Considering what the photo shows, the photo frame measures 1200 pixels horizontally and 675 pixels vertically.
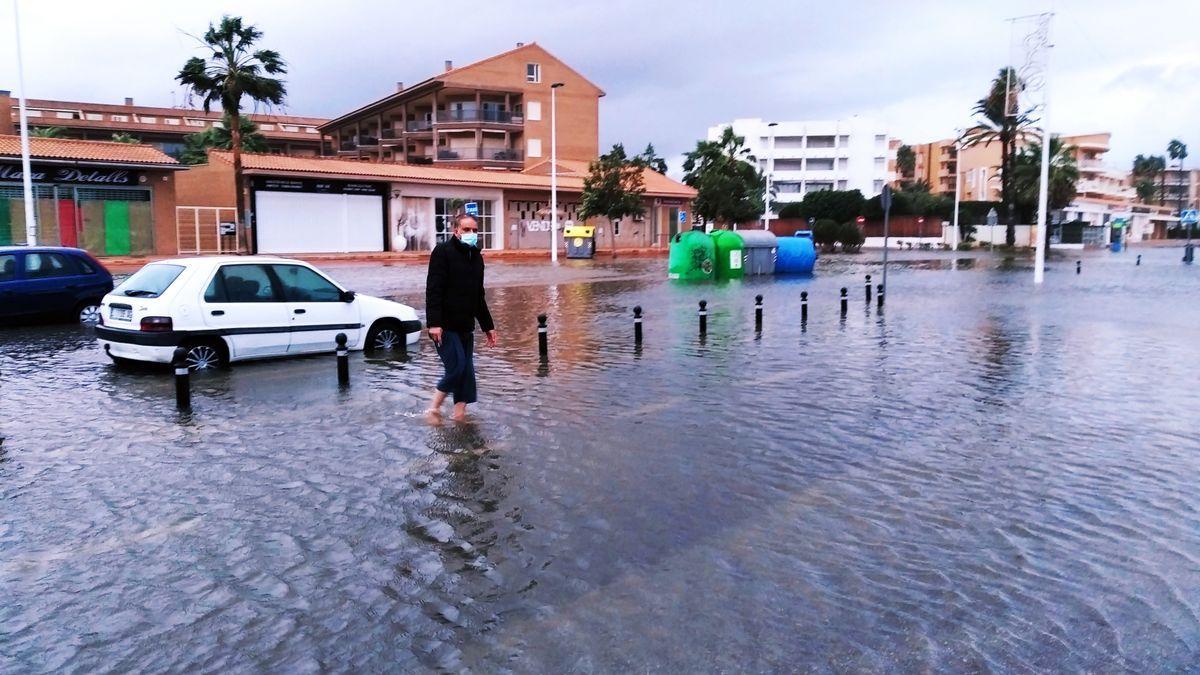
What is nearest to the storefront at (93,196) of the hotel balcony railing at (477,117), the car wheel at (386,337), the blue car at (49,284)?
the blue car at (49,284)

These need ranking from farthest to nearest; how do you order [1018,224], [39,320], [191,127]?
[191,127] < [1018,224] < [39,320]

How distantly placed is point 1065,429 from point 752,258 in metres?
26.6

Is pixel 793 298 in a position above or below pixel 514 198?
below

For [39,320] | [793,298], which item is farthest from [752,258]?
[39,320]

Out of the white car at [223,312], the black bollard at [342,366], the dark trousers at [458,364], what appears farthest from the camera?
the white car at [223,312]

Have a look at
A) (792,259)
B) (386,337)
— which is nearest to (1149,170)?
(792,259)

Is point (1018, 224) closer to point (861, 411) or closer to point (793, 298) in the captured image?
point (793, 298)

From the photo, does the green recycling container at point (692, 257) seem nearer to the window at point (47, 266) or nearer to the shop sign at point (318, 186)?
the window at point (47, 266)

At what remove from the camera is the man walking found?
813 centimetres

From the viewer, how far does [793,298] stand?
24406 millimetres

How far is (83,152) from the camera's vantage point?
36312 mm

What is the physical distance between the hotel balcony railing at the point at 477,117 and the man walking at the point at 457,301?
6084 centimetres

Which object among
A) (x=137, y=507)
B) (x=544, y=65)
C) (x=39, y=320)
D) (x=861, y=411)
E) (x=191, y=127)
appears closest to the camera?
(x=137, y=507)

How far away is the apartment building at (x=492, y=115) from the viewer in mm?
67188
